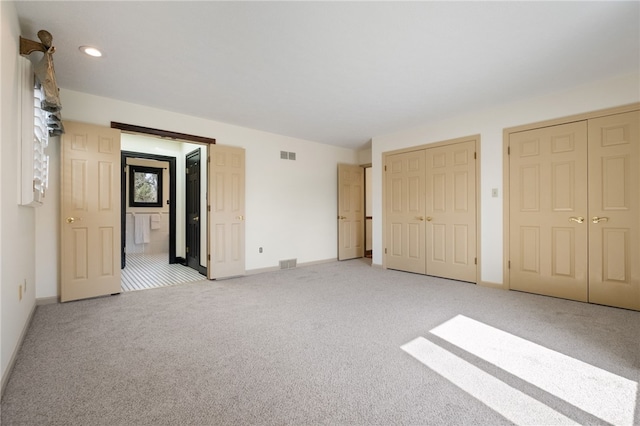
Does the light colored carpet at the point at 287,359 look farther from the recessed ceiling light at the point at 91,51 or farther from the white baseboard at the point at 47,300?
the recessed ceiling light at the point at 91,51

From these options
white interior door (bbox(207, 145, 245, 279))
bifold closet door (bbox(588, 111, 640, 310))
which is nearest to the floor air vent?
white interior door (bbox(207, 145, 245, 279))

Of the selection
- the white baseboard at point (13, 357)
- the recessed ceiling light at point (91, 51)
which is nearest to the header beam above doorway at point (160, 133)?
the recessed ceiling light at point (91, 51)

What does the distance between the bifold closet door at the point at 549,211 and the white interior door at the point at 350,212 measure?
3.09 metres

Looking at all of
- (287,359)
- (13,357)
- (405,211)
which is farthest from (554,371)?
(13,357)

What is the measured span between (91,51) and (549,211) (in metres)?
5.10

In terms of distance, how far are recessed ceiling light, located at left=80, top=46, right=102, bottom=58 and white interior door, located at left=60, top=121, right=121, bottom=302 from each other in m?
1.10

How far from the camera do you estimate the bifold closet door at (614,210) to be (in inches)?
122

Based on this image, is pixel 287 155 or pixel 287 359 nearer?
pixel 287 359

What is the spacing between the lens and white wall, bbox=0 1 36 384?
A: 173 cm

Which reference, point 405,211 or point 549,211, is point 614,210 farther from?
point 405,211

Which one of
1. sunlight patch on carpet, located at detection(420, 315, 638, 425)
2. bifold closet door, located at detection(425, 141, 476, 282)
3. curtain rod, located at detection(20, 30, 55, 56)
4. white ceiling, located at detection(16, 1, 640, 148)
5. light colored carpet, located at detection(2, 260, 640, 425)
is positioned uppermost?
white ceiling, located at detection(16, 1, 640, 148)

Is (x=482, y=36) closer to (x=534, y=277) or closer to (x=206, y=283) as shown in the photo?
(x=534, y=277)

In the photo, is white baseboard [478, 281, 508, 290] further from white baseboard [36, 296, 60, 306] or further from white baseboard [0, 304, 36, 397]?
white baseboard [36, 296, 60, 306]

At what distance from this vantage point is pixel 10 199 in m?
1.93
